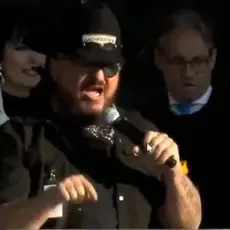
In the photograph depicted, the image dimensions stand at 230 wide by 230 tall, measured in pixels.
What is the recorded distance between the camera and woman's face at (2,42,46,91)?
298 cm

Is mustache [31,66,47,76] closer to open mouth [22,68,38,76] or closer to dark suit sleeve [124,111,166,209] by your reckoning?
open mouth [22,68,38,76]

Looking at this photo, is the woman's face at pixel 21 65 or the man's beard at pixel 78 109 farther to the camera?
the woman's face at pixel 21 65

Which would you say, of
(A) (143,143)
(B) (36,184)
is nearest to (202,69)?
(A) (143,143)

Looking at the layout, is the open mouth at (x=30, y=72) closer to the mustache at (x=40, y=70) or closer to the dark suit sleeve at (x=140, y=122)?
the mustache at (x=40, y=70)

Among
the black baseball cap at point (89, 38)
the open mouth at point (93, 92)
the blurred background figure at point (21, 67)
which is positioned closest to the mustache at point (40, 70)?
the blurred background figure at point (21, 67)

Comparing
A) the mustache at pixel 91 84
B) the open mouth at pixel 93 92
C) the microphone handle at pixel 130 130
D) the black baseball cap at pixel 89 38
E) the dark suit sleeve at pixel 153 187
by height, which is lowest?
the dark suit sleeve at pixel 153 187

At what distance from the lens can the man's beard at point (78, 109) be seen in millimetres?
2805

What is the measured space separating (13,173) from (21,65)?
0.50m

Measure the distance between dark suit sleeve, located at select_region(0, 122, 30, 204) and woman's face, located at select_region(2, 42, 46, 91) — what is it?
276 millimetres

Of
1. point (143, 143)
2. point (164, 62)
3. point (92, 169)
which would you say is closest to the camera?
point (143, 143)

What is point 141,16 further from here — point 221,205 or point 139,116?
point 221,205

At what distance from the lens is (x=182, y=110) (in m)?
3.02

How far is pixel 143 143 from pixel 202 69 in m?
0.51

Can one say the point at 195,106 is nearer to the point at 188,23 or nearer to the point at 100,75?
the point at 188,23
